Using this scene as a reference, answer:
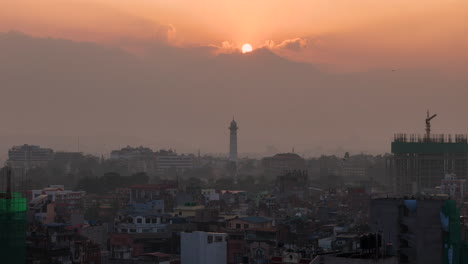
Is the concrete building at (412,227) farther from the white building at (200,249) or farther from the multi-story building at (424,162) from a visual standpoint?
the multi-story building at (424,162)

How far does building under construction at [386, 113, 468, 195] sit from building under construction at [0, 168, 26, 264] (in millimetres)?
54130

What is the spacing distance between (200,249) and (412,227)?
13.6 m

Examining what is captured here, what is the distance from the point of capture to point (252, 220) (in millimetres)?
46688

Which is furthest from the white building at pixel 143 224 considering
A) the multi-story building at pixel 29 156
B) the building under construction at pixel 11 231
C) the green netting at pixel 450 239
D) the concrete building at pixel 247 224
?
the multi-story building at pixel 29 156

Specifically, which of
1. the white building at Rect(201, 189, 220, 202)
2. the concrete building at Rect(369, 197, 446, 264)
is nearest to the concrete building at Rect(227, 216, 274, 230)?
the white building at Rect(201, 189, 220, 202)

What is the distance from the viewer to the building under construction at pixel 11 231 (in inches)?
1062

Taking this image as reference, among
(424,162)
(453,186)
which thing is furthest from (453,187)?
(424,162)

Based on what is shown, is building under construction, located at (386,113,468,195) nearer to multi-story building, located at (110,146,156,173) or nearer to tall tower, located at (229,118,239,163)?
multi-story building, located at (110,146,156,173)

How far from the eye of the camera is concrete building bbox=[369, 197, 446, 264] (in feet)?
72.8

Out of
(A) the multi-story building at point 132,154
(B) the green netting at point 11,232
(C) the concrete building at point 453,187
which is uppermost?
(A) the multi-story building at point 132,154

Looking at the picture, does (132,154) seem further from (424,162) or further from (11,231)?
(11,231)

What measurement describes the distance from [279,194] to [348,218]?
56.7 ft

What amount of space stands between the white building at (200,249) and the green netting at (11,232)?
334 inches

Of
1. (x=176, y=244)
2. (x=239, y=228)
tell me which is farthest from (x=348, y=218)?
(x=176, y=244)
